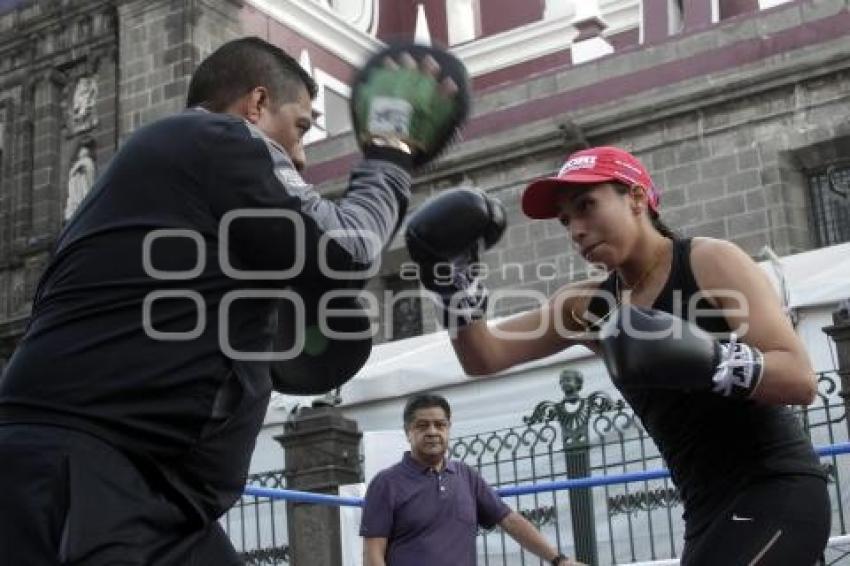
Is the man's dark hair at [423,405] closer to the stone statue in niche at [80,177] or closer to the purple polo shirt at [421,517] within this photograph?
the purple polo shirt at [421,517]

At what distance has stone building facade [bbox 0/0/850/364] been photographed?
14852mm

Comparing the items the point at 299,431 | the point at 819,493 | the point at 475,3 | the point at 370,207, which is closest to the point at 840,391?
the point at 299,431

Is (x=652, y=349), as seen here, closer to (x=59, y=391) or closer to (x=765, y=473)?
(x=765, y=473)

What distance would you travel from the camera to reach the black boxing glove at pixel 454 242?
3.73 metres

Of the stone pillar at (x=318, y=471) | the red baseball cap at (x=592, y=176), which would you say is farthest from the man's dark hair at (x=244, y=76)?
the stone pillar at (x=318, y=471)

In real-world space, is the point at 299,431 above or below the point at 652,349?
above

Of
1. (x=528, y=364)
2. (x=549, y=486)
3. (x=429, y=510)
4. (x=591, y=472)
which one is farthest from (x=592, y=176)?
(x=528, y=364)

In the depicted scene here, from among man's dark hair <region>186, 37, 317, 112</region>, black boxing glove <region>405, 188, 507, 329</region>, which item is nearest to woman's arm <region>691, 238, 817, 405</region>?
black boxing glove <region>405, 188, 507, 329</region>

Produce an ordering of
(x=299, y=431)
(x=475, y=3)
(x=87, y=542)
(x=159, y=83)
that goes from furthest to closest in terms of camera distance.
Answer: (x=475, y=3), (x=159, y=83), (x=299, y=431), (x=87, y=542)

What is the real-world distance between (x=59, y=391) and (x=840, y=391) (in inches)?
304

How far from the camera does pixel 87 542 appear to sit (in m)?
2.74

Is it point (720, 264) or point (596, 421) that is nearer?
point (720, 264)

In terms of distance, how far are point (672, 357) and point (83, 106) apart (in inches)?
738

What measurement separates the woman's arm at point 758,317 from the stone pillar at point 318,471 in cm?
696
